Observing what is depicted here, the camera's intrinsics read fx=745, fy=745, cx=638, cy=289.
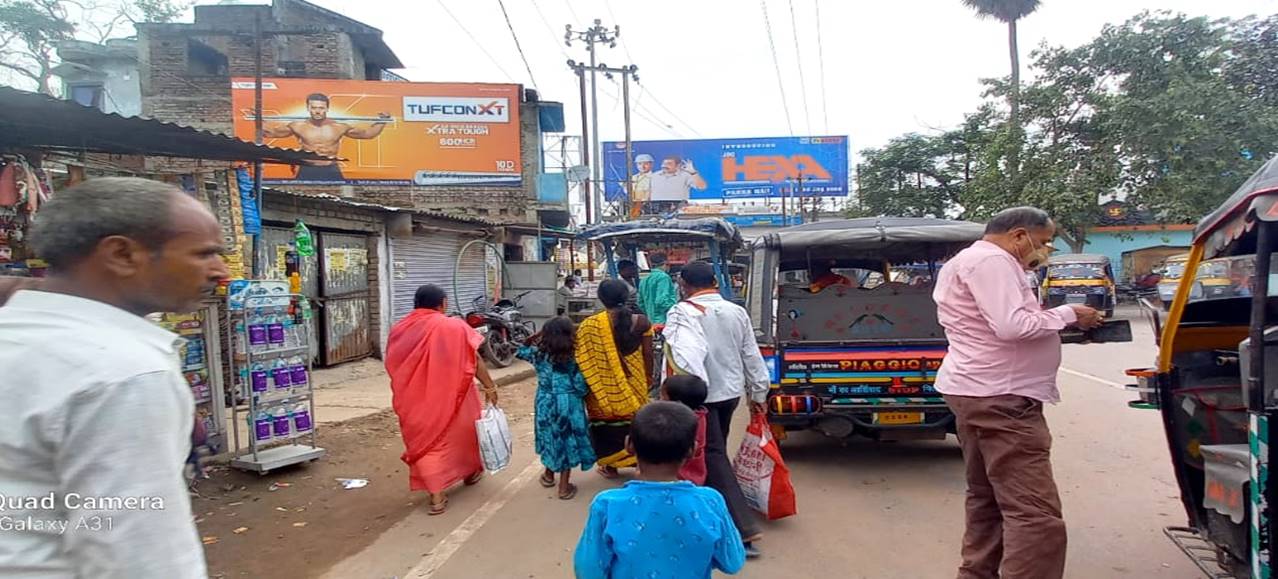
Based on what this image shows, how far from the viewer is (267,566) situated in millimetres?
4133

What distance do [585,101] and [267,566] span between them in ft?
68.5

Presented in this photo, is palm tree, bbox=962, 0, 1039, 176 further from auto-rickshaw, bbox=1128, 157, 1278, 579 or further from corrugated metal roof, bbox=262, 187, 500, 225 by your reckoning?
auto-rickshaw, bbox=1128, 157, 1278, 579

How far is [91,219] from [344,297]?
10530mm

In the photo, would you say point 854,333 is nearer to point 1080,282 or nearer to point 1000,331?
point 1000,331

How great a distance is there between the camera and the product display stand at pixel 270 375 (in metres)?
5.57

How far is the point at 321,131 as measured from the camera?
21.0m

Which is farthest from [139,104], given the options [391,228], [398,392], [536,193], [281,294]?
[398,392]

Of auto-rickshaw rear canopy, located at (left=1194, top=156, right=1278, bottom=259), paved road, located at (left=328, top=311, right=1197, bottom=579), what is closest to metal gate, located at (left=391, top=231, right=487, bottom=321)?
paved road, located at (left=328, top=311, right=1197, bottom=579)

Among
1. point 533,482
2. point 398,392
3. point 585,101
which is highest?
point 585,101

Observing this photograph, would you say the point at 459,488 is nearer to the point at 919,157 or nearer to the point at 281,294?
the point at 281,294

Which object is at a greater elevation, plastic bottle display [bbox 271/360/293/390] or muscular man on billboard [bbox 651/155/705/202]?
muscular man on billboard [bbox 651/155/705/202]

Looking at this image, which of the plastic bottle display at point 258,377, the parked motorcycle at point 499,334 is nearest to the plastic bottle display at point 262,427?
the plastic bottle display at point 258,377

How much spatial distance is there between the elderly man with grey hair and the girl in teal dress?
3.88m

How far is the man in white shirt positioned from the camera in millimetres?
3998
